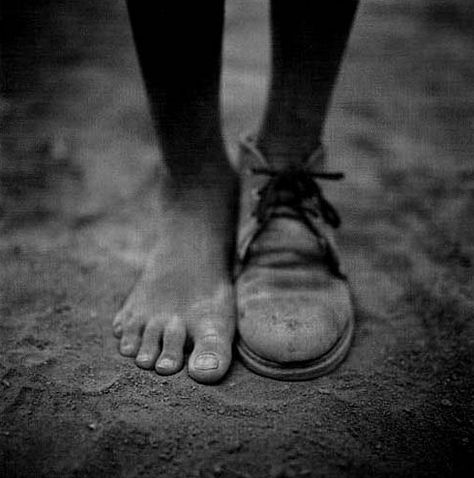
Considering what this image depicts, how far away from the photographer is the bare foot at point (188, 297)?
33.1 inches

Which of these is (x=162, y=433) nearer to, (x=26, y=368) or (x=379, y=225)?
(x=26, y=368)

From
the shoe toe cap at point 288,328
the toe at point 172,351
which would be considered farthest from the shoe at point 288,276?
the toe at point 172,351

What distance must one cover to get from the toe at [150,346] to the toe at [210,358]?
7 cm

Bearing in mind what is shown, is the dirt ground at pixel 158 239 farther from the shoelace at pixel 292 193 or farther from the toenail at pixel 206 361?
the shoelace at pixel 292 193

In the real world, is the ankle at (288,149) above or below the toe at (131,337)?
above

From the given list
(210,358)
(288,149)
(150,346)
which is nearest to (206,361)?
(210,358)

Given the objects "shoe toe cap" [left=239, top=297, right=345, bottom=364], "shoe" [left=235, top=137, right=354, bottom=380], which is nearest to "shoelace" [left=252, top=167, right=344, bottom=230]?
"shoe" [left=235, top=137, right=354, bottom=380]

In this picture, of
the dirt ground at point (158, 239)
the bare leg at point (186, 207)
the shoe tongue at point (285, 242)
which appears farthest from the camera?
the shoe tongue at point (285, 242)

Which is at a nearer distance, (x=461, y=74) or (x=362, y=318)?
(x=362, y=318)

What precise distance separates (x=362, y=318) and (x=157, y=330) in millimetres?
403

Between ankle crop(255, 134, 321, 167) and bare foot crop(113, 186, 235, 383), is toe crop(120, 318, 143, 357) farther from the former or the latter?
ankle crop(255, 134, 321, 167)

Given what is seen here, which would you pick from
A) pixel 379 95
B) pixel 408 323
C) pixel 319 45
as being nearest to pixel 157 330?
pixel 408 323

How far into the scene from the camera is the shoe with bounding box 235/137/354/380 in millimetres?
819

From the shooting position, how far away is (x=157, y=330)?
0.88 m
